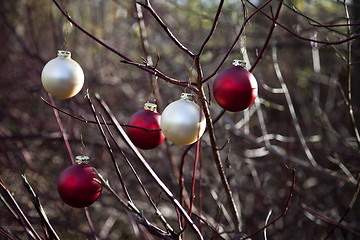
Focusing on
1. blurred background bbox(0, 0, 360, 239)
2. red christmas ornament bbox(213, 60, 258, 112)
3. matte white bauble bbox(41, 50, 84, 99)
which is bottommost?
red christmas ornament bbox(213, 60, 258, 112)

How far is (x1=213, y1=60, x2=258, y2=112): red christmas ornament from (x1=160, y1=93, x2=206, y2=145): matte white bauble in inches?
2.8

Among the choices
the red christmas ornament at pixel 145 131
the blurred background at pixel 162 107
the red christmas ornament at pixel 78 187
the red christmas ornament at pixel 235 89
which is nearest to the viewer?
the red christmas ornament at pixel 235 89

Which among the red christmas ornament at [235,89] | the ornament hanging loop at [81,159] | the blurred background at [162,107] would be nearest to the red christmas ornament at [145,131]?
the ornament hanging loop at [81,159]

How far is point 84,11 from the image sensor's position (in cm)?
514

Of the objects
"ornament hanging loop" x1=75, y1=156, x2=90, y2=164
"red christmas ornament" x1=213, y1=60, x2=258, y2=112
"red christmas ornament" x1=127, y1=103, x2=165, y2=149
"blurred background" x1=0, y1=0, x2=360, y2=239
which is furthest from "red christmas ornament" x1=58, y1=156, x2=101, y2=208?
"blurred background" x1=0, y1=0, x2=360, y2=239

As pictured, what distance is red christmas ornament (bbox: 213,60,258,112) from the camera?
0.86m

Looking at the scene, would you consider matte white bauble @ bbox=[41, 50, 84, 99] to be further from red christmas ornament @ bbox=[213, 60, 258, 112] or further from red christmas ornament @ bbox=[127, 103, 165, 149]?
red christmas ornament @ bbox=[213, 60, 258, 112]

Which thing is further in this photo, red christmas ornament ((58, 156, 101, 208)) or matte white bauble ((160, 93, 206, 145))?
red christmas ornament ((58, 156, 101, 208))

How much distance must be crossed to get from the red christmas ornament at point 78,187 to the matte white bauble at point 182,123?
0.83 feet

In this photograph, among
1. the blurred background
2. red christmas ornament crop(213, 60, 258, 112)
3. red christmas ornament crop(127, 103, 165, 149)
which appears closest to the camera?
red christmas ornament crop(213, 60, 258, 112)

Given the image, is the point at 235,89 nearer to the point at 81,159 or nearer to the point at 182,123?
the point at 182,123

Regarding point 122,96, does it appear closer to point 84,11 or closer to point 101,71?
point 101,71

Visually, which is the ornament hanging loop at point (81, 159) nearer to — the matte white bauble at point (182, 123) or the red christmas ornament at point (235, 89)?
the matte white bauble at point (182, 123)

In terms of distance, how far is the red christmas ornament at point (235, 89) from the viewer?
856mm
